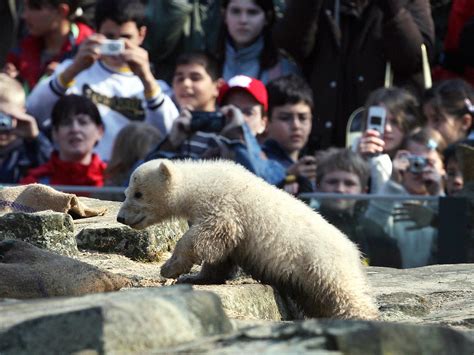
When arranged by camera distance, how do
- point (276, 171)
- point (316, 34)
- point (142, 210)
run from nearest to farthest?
1. point (142, 210)
2. point (276, 171)
3. point (316, 34)

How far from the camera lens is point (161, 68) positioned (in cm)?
1149

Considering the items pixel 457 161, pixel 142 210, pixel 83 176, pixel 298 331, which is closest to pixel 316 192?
pixel 457 161

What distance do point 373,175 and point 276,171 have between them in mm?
868

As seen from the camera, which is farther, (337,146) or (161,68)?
(161,68)

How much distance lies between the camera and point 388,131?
31.9 ft

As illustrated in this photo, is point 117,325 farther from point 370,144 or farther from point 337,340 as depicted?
point 370,144

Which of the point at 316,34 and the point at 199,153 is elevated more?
the point at 316,34

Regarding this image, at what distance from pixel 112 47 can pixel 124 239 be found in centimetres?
375

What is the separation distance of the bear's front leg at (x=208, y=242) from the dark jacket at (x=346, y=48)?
4702mm

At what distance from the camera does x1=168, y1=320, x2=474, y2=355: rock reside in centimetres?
355

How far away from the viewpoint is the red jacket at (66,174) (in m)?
9.41

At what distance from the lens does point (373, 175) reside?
9070 millimetres

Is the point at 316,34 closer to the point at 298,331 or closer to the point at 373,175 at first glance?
the point at 373,175

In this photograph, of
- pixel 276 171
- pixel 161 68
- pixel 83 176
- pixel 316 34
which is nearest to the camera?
→ pixel 276 171
